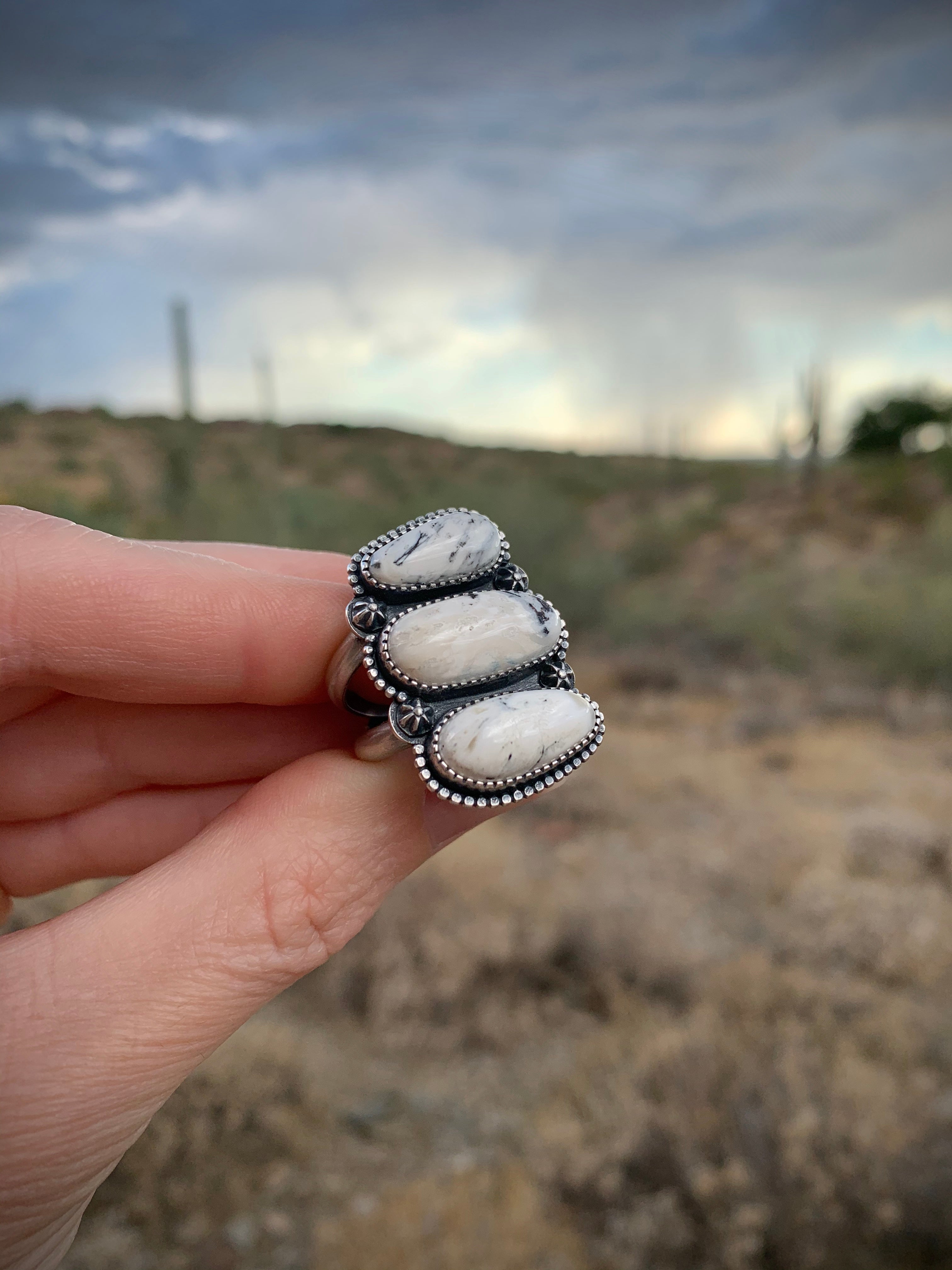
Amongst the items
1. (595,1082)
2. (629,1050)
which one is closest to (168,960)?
(595,1082)

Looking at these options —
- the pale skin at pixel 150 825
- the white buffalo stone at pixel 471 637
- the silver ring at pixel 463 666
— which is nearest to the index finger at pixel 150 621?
the pale skin at pixel 150 825

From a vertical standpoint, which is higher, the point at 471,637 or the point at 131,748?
the point at 471,637

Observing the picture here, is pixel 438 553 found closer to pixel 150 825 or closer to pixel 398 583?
pixel 398 583

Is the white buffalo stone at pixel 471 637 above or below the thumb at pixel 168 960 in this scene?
above

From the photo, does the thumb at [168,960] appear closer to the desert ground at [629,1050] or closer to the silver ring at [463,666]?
the silver ring at [463,666]

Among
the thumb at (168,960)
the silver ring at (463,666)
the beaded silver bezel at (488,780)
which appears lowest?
the thumb at (168,960)

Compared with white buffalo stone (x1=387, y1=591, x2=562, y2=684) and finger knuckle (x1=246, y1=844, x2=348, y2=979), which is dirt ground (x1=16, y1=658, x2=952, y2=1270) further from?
white buffalo stone (x1=387, y1=591, x2=562, y2=684)

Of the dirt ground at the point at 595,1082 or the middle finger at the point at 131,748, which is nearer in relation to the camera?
the middle finger at the point at 131,748
